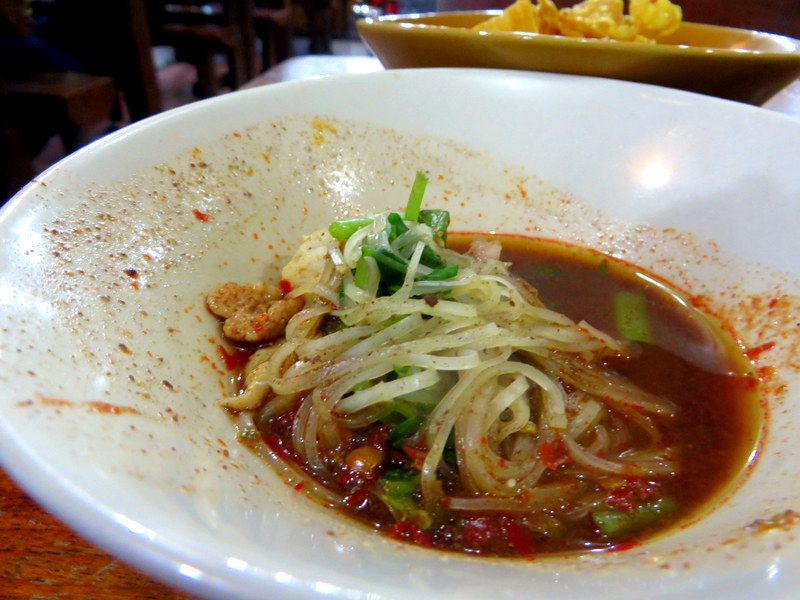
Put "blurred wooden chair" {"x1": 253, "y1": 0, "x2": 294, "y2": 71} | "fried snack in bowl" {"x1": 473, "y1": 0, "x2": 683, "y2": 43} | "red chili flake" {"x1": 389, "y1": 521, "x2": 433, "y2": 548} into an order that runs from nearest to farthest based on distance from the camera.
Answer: "red chili flake" {"x1": 389, "y1": 521, "x2": 433, "y2": 548}, "fried snack in bowl" {"x1": 473, "y1": 0, "x2": 683, "y2": 43}, "blurred wooden chair" {"x1": 253, "y1": 0, "x2": 294, "y2": 71}

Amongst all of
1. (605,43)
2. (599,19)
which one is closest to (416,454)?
(605,43)

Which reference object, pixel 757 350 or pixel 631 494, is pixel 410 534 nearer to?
pixel 631 494

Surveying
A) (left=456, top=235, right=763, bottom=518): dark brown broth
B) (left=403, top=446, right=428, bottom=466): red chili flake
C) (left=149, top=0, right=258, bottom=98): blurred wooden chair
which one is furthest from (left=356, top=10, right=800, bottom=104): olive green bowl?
(left=149, top=0, right=258, bottom=98): blurred wooden chair

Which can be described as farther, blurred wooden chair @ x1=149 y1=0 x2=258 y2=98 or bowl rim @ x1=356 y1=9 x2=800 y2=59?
blurred wooden chair @ x1=149 y1=0 x2=258 y2=98

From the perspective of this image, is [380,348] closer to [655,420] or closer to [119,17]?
[655,420]

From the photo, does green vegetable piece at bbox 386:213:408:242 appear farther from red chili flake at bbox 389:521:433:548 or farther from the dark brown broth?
red chili flake at bbox 389:521:433:548

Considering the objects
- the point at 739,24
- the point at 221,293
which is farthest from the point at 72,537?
the point at 739,24

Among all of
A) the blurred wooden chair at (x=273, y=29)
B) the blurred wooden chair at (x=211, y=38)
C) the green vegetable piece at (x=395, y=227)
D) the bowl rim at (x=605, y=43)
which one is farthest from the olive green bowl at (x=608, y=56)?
the blurred wooden chair at (x=273, y=29)

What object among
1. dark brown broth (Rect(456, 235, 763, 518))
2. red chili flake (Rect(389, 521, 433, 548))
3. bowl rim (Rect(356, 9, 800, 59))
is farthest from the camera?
bowl rim (Rect(356, 9, 800, 59))
